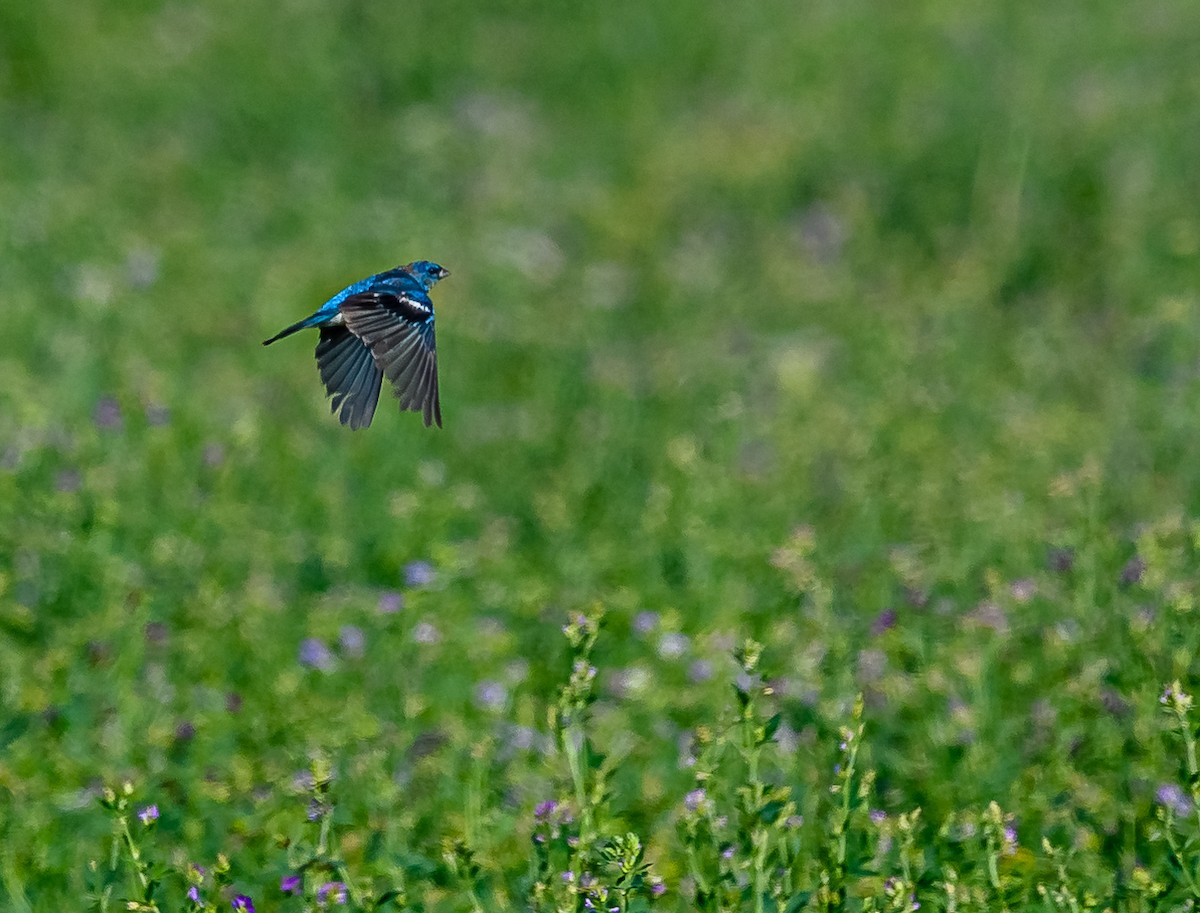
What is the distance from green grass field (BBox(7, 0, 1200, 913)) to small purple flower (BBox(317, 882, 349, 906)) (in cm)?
1

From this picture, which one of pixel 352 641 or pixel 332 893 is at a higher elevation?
pixel 352 641

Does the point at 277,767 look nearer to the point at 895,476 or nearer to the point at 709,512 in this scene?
the point at 709,512

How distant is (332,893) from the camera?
2.78 metres

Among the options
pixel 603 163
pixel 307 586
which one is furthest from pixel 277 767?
pixel 603 163

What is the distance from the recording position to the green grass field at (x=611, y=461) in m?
3.40

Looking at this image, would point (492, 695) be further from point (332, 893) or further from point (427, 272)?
point (332, 893)

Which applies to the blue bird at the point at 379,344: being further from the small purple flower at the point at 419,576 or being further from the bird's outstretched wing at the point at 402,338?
the small purple flower at the point at 419,576

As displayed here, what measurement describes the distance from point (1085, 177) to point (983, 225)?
1.91 feet

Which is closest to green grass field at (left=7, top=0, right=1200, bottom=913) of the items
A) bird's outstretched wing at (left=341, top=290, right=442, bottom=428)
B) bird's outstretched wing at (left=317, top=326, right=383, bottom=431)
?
bird's outstretched wing at (left=341, top=290, right=442, bottom=428)

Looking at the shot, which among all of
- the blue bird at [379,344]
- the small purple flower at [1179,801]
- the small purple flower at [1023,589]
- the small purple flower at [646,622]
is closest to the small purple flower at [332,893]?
the blue bird at [379,344]

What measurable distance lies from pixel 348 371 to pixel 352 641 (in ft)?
3.30

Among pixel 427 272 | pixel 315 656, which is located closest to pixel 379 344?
pixel 427 272

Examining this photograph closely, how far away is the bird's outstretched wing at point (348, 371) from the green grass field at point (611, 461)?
0.74m

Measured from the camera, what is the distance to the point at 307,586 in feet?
17.0
